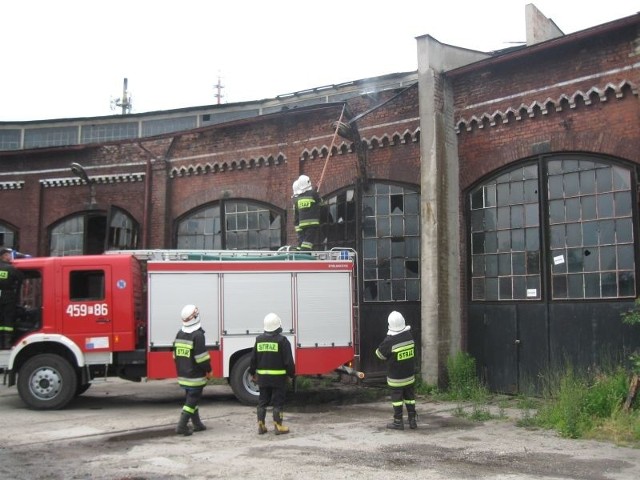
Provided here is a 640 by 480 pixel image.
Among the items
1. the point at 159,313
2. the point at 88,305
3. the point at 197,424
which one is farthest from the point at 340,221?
the point at 197,424

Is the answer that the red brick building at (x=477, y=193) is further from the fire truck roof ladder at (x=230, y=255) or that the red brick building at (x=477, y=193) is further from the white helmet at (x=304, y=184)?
the fire truck roof ladder at (x=230, y=255)

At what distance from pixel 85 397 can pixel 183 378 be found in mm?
4677

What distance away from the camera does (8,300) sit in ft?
36.5

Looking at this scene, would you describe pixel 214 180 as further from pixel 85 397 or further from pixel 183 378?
pixel 183 378

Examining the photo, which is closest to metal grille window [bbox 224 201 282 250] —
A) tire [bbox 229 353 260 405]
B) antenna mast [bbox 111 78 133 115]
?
tire [bbox 229 353 260 405]

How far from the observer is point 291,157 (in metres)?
16.1

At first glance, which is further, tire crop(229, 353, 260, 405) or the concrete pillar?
the concrete pillar

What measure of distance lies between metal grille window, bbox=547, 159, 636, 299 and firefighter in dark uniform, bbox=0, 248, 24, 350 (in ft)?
30.4

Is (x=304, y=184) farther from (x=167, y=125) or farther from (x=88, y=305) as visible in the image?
(x=167, y=125)

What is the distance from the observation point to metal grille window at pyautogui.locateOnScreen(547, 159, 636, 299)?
11102 mm

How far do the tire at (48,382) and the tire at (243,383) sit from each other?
2.68 m

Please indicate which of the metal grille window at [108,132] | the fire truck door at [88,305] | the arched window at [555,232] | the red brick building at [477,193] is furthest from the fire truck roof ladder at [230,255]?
the metal grille window at [108,132]

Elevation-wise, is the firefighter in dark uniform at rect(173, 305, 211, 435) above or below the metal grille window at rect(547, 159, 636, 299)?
below

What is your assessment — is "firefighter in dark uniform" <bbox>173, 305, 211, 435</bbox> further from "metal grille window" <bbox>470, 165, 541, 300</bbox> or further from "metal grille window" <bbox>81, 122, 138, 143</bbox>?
"metal grille window" <bbox>81, 122, 138, 143</bbox>
